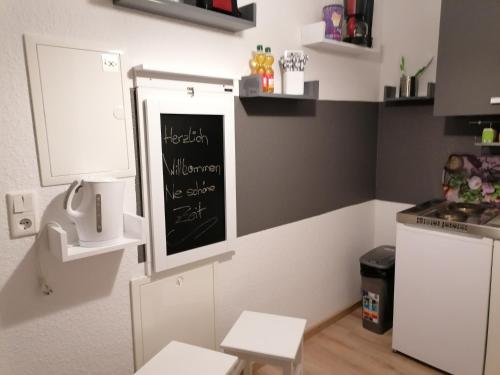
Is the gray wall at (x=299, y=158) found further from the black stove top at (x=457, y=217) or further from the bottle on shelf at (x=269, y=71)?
the black stove top at (x=457, y=217)

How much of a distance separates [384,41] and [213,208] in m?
1.94

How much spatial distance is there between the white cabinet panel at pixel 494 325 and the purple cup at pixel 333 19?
146 centimetres

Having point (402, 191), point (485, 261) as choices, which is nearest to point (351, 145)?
point (402, 191)

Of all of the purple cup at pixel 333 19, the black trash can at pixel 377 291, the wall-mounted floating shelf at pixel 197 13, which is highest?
the purple cup at pixel 333 19

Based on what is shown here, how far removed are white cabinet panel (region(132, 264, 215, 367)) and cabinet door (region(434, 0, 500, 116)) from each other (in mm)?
1644

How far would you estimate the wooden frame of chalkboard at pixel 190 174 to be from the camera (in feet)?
5.33

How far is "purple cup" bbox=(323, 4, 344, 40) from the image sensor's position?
2.23 metres

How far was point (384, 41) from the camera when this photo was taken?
283 cm

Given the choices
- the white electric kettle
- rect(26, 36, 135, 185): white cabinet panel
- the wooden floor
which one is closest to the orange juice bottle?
rect(26, 36, 135, 185): white cabinet panel

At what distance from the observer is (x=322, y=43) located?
220 cm

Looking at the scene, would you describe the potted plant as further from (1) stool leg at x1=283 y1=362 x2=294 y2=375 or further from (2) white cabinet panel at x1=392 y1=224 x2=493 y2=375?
(1) stool leg at x1=283 y1=362 x2=294 y2=375

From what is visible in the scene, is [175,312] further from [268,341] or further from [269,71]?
[269,71]

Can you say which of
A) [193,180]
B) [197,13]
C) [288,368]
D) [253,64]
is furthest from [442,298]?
[197,13]

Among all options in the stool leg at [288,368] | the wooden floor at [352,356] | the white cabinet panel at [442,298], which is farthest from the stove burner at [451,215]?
the stool leg at [288,368]
